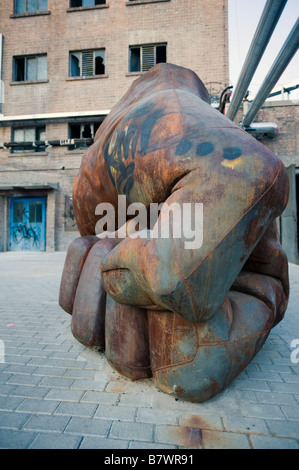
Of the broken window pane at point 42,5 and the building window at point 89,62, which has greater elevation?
the broken window pane at point 42,5

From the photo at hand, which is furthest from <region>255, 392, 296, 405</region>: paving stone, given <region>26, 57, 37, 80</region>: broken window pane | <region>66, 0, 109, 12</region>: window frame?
<region>66, 0, 109, 12</region>: window frame

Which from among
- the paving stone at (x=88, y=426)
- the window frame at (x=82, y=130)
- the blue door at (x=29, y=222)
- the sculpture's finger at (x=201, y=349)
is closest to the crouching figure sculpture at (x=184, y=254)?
the sculpture's finger at (x=201, y=349)

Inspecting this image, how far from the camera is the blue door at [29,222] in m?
12.8

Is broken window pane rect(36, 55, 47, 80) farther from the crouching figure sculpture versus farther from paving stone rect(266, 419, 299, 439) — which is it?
paving stone rect(266, 419, 299, 439)

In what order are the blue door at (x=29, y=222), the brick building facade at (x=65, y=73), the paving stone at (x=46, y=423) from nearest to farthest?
the paving stone at (x=46, y=423) < the brick building facade at (x=65, y=73) < the blue door at (x=29, y=222)

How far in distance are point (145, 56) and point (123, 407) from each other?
44.6ft

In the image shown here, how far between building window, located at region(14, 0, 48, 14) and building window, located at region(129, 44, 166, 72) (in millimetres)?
4592

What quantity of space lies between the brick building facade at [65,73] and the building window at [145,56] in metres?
0.04

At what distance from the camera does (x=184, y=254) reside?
122 cm

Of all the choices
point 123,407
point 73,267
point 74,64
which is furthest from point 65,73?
point 123,407

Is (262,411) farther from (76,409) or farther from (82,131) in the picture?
(82,131)

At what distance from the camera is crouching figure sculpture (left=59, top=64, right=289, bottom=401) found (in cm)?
127

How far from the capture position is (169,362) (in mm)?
1555

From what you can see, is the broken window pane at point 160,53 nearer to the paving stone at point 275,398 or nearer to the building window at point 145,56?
the building window at point 145,56
